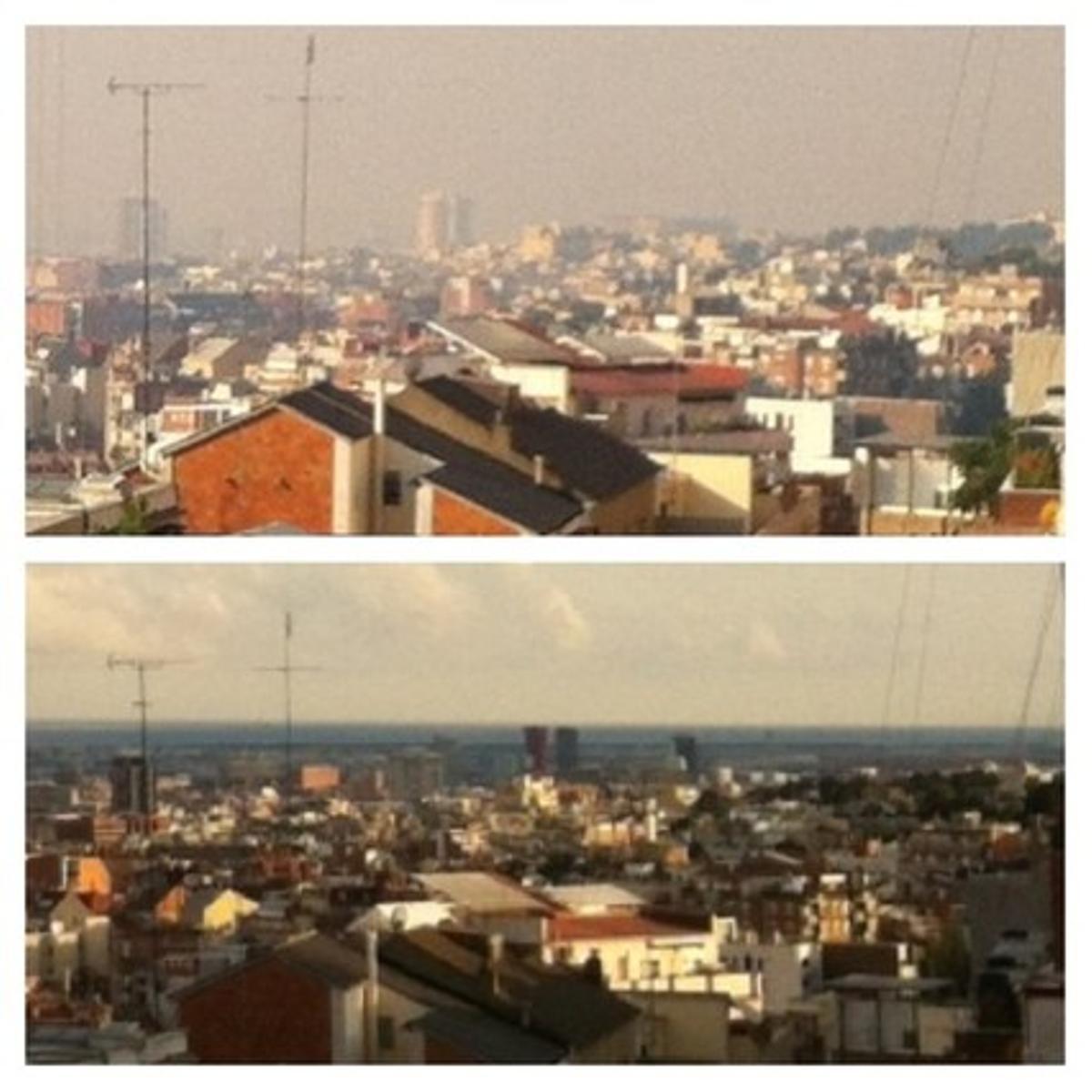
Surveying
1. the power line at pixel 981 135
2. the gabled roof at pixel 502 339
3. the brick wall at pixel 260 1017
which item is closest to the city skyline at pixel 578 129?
the power line at pixel 981 135

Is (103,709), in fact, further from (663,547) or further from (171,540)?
(663,547)

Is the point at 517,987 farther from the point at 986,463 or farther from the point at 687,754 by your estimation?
the point at 986,463

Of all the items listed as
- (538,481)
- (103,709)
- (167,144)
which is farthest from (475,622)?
(167,144)

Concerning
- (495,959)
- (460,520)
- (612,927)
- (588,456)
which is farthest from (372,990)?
(588,456)

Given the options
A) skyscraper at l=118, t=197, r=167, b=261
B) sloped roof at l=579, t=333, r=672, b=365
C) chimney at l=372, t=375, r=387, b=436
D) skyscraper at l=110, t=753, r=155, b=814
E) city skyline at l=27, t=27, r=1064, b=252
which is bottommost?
skyscraper at l=110, t=753, r=155, b=814

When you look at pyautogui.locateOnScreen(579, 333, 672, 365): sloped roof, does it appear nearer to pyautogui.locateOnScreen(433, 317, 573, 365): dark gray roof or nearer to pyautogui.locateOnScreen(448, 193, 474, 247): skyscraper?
pyautogui.locateOnScreen(433, 317, 573, 365): dark gray roof

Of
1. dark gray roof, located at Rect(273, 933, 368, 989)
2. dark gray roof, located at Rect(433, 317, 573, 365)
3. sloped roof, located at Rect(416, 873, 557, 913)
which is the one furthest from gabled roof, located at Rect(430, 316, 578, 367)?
dark gray roof, located at Rect(273, 933, 368, 989)
